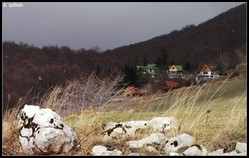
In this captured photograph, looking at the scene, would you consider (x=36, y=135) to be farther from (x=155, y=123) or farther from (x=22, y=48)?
(x=22, y=48)

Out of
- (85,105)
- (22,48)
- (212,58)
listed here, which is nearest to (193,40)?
(212,58)

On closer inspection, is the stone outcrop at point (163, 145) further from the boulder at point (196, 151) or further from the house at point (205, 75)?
the house at point (205, 75)

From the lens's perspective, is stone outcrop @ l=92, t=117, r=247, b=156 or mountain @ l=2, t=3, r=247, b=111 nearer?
stone outcrop @ l=92, t=117, r=247, b=156

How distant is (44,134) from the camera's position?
4699 millimetres

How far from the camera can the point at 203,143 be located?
4.83m

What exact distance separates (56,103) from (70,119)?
0.91 metres

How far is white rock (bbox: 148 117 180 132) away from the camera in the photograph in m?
5.40

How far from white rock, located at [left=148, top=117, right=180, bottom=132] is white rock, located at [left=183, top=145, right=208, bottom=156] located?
79 cm

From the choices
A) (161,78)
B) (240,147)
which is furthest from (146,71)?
(240,147)

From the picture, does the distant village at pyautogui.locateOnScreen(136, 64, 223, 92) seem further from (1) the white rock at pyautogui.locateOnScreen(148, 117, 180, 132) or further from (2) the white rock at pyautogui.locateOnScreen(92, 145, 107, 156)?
(2) the white rock at pyautogui.locateOnScreen(92, 145, 107, 156)

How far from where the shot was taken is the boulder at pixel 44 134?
468 centimetres

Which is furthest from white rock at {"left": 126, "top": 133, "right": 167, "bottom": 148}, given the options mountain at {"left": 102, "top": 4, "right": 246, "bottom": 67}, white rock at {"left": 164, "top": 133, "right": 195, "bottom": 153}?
mountain at {"left": 102, "top": 4, "right": 246, "bottom": 67}

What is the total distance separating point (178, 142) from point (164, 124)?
0.77 meters

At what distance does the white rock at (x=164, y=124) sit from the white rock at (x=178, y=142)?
45cm
